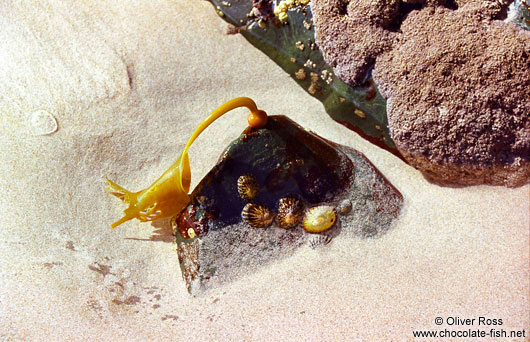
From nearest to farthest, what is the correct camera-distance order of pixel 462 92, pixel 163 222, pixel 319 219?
pixel 462 92 → pixel 319 219 → pixel 163 222

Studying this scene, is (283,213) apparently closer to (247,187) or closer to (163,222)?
(247,187)

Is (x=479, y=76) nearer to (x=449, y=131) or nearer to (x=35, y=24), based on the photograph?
(x=449, y=131)

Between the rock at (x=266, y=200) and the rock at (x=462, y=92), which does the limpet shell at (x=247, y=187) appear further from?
the rock at (x=462, y=92)

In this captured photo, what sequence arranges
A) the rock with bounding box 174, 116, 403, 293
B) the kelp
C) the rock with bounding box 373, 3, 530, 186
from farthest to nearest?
the kelp
the rock with bounding box 174, 116, 403, 293
the rock with bounding box 373, 3, 530, 186

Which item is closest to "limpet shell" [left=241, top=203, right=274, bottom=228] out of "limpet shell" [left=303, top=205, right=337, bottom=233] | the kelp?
"limpet shell" [left=303, top=205, right=337, bottom=233]

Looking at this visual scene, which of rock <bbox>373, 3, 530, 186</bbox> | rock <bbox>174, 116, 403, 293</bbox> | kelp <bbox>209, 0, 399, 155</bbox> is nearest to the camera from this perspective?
rock <bbox>373, 3, 530, 186</bbox>

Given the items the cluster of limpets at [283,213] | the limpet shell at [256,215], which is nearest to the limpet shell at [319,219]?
the cluster of limpets at [283,213]

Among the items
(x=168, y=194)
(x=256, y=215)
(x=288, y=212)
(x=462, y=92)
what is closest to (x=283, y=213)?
(x=288, y=212)

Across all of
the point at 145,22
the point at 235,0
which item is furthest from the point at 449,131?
the point at 145,22

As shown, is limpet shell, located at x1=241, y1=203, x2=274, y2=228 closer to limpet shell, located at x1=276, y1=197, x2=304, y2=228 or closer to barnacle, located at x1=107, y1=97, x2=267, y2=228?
limpet shell, located at x1=276, y1=197, x2=304, y2=228
